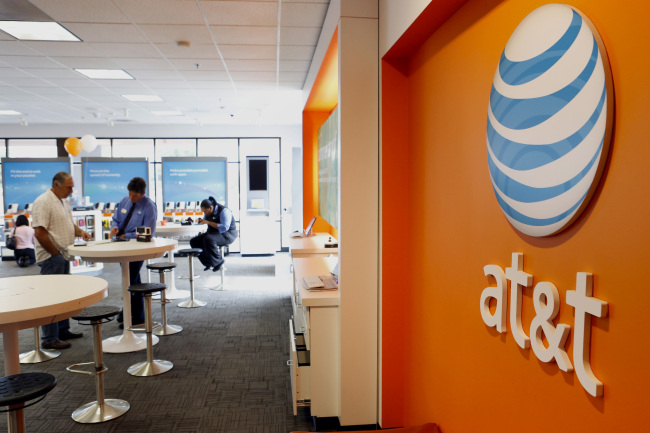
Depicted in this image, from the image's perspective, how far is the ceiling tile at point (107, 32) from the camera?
4133 millimetres

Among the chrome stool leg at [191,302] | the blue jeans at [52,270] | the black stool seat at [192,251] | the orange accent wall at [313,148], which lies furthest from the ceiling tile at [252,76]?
the blue jeans at [52,270]

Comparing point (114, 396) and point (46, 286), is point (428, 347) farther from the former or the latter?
point (114, 396)

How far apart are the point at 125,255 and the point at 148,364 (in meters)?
0.96

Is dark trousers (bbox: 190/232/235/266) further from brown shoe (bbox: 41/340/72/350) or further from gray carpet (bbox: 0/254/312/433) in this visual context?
brown shoe (bbox: 41/340/72/350)

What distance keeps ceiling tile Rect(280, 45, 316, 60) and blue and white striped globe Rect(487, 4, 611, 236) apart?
3.55 metres

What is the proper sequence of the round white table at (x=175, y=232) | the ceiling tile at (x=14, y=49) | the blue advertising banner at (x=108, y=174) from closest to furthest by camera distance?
the ceiling tile at (x=14, y=49), the round white table at (x=175, y=232), the blue advertising banner at (x=108, y=174)

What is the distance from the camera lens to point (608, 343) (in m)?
1.15

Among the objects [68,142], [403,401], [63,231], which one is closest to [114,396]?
[63,231]

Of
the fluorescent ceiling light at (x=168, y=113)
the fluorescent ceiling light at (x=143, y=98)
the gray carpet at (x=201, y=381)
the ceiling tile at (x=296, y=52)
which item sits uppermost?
the fluorescent ceiling light at (x=168, y=113)

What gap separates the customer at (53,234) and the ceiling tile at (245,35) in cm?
204

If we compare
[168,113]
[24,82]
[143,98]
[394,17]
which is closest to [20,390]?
[394,17]

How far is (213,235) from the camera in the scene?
268 inches

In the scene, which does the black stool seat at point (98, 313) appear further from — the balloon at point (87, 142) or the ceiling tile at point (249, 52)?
the balloon at point (87, 142)

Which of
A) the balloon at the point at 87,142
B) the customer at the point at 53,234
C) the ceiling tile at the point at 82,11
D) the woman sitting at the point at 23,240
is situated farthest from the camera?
the balloon at the point at 87,142
